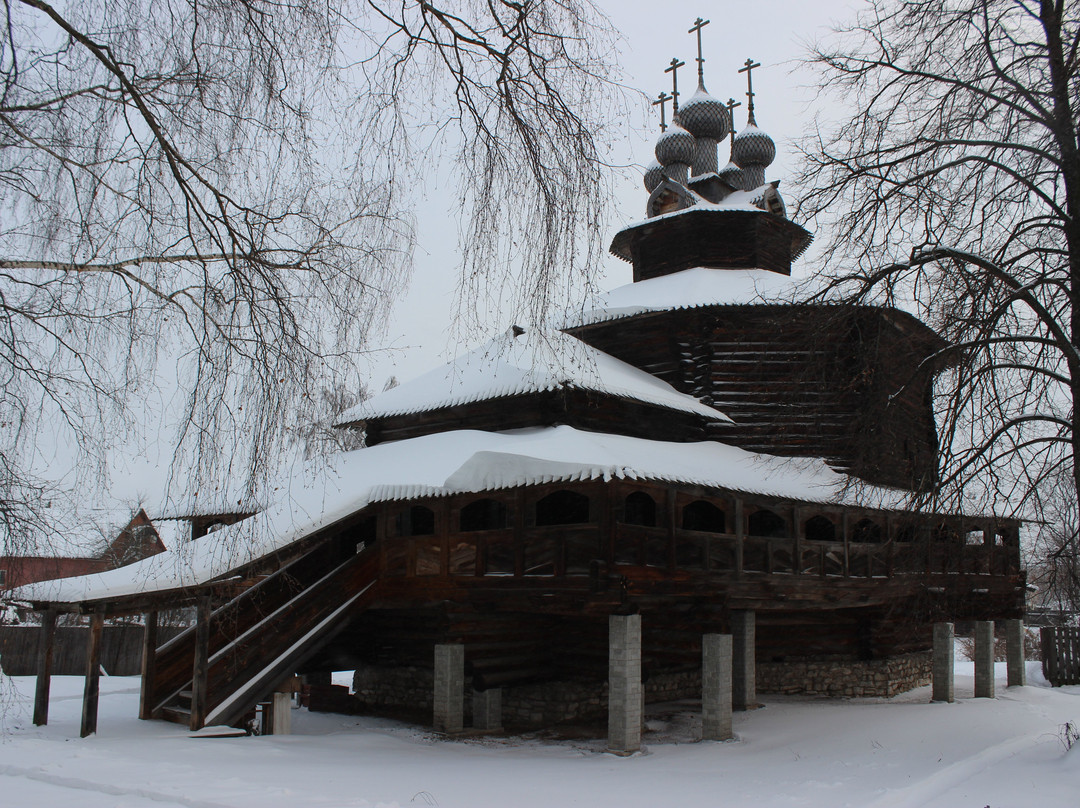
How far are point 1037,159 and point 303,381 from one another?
843 centimetres

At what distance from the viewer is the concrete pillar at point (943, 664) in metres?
17.0

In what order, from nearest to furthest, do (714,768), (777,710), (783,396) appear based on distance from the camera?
(714,768)
(783,396)
(777,710)

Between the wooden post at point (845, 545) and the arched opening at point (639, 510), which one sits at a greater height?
the arched opening at point (639, 510)

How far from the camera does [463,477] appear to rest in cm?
1129

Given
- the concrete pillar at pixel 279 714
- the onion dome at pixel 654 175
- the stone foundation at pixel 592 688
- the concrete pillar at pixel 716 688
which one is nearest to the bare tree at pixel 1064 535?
the concrete pillar at pixel 716 688

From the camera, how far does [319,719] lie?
1462 cm

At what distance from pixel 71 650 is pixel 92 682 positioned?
1291 cm

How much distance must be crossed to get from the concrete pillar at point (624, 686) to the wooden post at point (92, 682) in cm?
618

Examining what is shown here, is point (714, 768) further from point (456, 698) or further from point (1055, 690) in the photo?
point (1055, 690)

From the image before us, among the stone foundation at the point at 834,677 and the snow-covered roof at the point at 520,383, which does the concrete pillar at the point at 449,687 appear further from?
the stone foundation at the point at 834,677

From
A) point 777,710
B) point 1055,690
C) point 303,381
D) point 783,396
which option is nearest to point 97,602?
point 303,381

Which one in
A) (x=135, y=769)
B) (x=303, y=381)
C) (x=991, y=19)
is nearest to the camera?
(x=303, y=381)

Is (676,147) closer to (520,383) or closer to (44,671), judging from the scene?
(520,383)

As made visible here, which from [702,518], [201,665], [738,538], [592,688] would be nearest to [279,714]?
[201,665]
